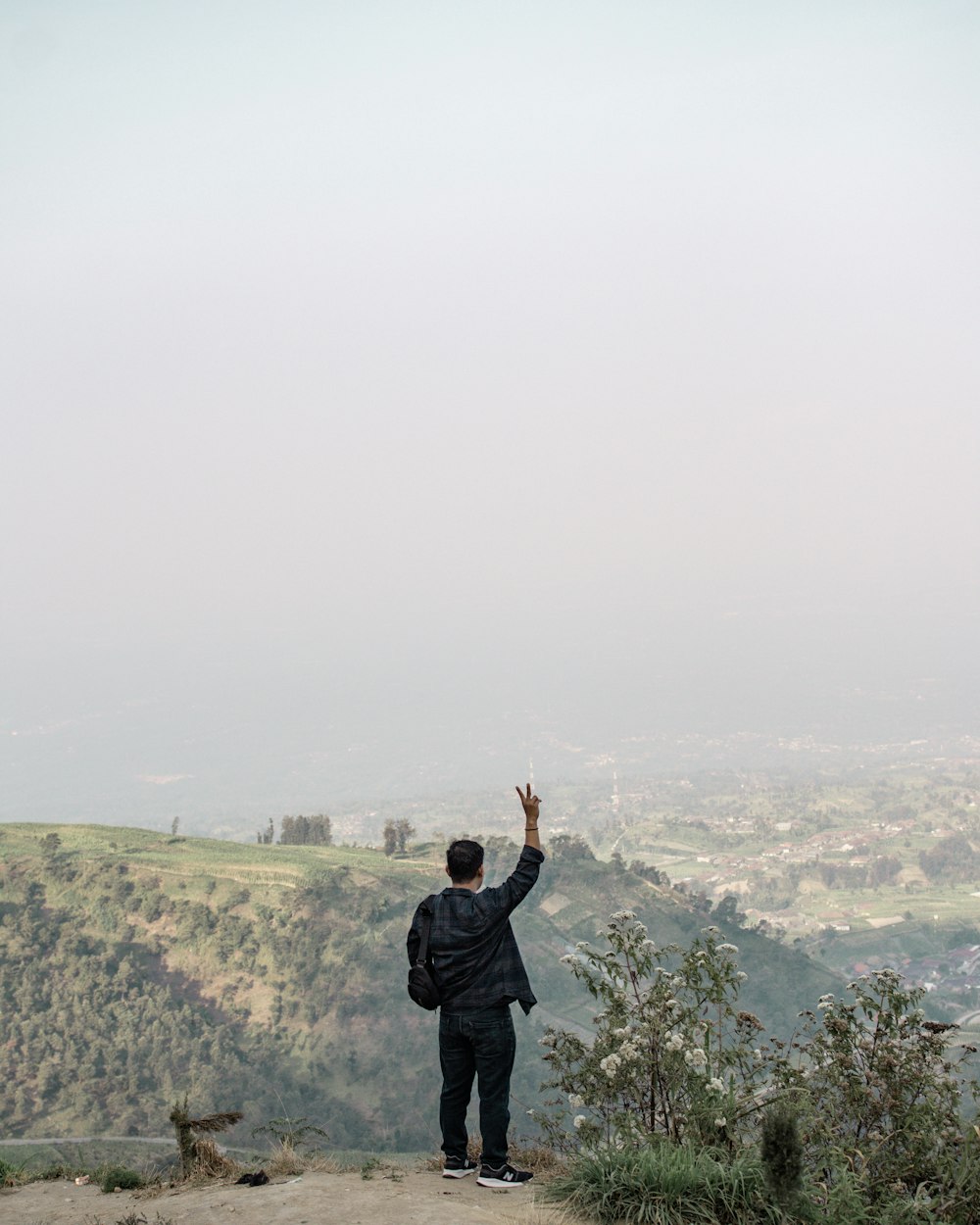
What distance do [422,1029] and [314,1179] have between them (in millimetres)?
41355

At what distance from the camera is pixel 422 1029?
4581cm

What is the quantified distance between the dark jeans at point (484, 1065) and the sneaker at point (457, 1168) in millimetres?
365

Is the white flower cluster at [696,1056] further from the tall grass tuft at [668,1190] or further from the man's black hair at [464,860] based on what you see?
the man's black hair at [464,860]

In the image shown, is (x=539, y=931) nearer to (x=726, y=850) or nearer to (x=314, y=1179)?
(x=314, y=1179)

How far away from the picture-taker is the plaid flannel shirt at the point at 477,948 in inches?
265

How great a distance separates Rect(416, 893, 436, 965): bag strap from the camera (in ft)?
22.3

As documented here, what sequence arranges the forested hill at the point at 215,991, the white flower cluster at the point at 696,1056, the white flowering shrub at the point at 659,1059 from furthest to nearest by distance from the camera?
the forested hill at the point at 215,991 < the white flowering shrub at the point at 659,1059 < the white flower cluster at the point at 696,1056

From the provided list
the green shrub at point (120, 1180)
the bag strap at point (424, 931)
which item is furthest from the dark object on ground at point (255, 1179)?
the bag strap at point (424, 931)

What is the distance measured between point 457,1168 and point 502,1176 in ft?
1.67

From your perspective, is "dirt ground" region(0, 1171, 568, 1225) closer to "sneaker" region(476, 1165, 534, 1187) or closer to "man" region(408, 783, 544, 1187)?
"sneaker" region(476, 1165, 534, 1187)

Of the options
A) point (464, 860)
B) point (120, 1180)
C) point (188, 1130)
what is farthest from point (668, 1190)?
point (120, 1180)

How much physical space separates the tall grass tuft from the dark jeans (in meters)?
0.75

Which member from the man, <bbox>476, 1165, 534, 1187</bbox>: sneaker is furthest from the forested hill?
the man

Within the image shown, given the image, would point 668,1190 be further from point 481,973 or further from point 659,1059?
point 481,973
